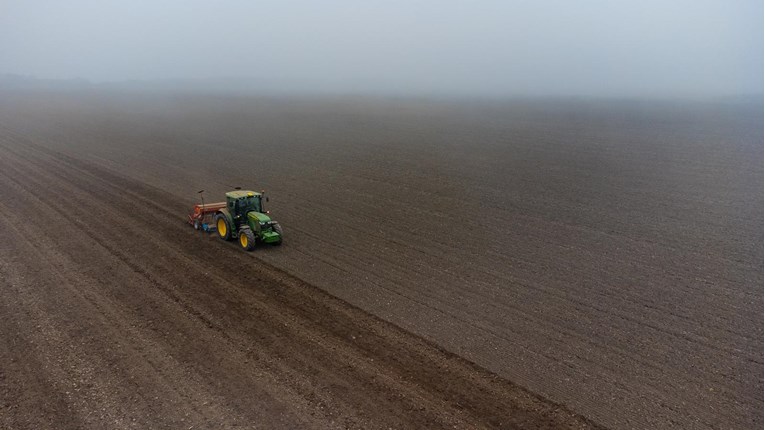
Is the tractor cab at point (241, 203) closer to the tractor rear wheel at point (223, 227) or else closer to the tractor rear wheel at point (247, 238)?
the tractor rear wheel at point (223, 227)

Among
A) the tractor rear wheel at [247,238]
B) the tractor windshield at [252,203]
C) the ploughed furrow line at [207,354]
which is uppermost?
the tractor windshield at [252,203]

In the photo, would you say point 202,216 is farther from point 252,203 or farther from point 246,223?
point 252,203

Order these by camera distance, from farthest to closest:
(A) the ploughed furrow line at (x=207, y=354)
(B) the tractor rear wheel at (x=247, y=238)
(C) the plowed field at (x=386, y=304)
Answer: (B) the tractor rear wheel at (x=247, y=238) → (C) the plowed field at (x=386, y=304) → (A) the ploughed furrow line at (x=207, y=354)

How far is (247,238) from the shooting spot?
60.4ft

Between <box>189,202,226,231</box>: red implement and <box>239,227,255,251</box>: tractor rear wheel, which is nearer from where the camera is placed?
<box>239,227,255,251</box>: tractor rear wheel

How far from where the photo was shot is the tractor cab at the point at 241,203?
19.2m

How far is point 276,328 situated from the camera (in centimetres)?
1312

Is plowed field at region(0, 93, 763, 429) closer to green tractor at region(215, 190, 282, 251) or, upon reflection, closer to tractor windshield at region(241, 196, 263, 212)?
green tractor at region(215, 190, 282, 251)

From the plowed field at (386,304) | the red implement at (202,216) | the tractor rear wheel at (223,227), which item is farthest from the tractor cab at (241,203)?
the plowed field at (386,304)

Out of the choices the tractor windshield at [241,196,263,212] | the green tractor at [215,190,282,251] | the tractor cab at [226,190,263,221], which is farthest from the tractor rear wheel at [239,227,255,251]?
the tractor windshield at [241,196,263,212]

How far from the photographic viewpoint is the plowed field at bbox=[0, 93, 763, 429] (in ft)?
33.8

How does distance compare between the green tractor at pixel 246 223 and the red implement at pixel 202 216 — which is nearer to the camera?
the green tractor at pixel 246 223

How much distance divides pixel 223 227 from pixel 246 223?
1.04 meters

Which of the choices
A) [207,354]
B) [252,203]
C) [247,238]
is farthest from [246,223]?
[207,354]
